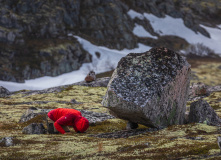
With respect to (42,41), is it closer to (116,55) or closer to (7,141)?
(116,55)

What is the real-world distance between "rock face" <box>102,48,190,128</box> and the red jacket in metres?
2.81

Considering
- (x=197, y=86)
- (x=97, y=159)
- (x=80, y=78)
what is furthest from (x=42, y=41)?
(x=97, y=159)

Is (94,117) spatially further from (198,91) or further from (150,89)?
(198,91)

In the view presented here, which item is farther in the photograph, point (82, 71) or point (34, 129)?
point (82, 71)

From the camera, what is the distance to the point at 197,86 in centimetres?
6562

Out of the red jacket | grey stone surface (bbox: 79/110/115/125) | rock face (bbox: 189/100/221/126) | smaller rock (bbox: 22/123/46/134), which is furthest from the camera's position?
grey stone surface (bbox: 79/110/115/125)

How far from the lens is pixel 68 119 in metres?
23.4

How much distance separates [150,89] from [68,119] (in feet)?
26.4

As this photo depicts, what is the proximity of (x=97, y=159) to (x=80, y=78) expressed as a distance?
14239cm

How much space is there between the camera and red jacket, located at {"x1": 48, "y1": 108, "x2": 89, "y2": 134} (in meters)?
23.5

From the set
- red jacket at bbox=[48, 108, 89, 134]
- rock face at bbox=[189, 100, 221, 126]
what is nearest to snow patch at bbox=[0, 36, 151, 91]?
red jacket at bbox=[48, 108, 89, 134]

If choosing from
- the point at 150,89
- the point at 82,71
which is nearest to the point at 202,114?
the point at 150,89

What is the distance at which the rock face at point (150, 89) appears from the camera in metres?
23.1

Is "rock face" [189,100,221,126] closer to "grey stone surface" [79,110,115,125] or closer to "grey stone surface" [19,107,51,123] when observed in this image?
"grey stone surface" [79,110,115,125]
